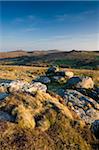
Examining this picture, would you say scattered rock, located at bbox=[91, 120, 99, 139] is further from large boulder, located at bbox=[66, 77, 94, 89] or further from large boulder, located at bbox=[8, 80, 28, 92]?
large boulder, located at bbox=[66, 77, 94, 89]

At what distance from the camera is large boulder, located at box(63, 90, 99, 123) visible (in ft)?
61.4

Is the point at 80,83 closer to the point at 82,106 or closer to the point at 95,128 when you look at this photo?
the point at 82,106

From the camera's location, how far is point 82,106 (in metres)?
19.9

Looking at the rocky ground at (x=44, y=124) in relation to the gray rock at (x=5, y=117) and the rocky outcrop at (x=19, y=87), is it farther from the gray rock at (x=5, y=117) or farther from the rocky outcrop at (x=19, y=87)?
the rocky outcrop at (x=19, y=87)

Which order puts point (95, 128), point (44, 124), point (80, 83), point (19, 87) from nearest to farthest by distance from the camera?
point (44, 124), point (95, 128), point (19, 87), point (80, 83)

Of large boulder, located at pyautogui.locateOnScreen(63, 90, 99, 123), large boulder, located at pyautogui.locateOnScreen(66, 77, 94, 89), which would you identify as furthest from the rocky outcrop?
large boulder, located at pyautogui.locateOnScreen(66, 77, 94, 89)

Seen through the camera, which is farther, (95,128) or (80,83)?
(80,83)

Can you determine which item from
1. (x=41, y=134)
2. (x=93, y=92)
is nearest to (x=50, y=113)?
(x=41, y=134)

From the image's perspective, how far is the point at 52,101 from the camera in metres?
18.1

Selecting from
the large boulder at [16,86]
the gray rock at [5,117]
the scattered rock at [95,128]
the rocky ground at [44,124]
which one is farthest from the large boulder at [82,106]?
the gray rock at [5,117]

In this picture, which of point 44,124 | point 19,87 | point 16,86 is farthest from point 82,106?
point 16,86

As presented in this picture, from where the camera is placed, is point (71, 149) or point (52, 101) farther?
point (52, 101)

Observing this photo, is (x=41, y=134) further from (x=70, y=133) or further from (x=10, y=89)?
(x=10, y=89)

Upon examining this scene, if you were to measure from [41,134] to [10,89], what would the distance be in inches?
302
